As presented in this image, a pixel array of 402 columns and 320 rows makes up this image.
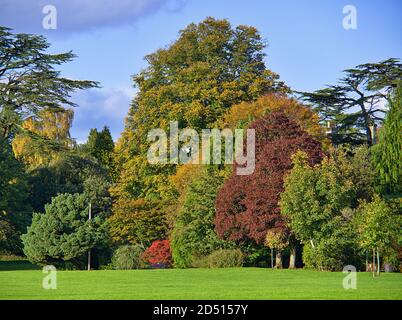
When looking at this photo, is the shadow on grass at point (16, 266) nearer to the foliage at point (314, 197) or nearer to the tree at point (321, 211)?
the tree at point (321, 211)

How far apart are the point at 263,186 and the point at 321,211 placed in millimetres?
3656

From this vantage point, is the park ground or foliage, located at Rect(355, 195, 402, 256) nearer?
the park ground

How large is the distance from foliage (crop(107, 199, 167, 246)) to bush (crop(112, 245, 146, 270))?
5.78 ft

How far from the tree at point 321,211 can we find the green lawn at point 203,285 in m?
1.38

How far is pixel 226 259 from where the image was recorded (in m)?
42.6

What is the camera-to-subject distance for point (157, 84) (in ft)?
184

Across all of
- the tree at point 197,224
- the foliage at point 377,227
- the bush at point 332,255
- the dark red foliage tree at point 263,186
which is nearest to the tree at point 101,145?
the tree at point 197,224

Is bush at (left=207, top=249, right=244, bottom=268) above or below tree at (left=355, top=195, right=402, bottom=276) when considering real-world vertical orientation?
below

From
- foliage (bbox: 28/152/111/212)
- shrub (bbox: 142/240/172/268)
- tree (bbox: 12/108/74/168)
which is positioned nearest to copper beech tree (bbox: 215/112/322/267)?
shrub (bbox: 142/240/172/268)

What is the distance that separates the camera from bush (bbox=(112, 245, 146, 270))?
148ft

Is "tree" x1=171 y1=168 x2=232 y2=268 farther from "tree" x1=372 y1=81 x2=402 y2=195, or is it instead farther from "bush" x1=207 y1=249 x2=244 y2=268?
"tree" x1=372 y1=81 x2=402 y2=195
